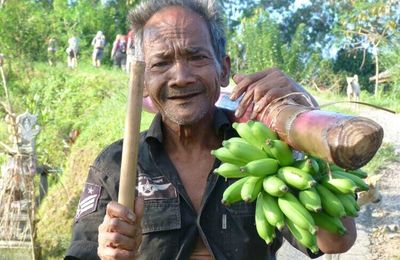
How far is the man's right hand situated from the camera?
1884mm

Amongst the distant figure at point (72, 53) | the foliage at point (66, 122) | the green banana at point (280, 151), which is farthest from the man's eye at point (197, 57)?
the distant figure at point (72, 53)

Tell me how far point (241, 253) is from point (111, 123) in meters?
9.33

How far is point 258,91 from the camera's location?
2.06 m

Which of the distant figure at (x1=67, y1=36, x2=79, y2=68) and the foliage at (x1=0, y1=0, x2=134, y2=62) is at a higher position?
the foliage at (x1=0, y1=0, x2=134, y2=62)

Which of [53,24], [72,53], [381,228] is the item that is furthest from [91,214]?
[53,24]

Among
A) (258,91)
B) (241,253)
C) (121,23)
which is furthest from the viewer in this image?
(121,23)

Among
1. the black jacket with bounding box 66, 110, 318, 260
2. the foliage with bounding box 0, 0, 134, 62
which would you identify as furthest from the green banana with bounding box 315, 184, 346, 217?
the foliage with bounding box 0, 0, 134, 62

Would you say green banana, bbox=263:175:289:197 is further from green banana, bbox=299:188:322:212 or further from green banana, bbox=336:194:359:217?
green banana, bbox=336:194:359:217

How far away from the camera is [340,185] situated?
1704 mm

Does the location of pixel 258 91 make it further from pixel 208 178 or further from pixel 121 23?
pixel 121 23

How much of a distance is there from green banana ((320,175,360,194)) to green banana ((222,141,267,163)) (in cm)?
18

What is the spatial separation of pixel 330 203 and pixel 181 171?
84 cm

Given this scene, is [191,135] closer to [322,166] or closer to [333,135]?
[322,166]

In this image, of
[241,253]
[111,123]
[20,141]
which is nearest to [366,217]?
[20,141]
